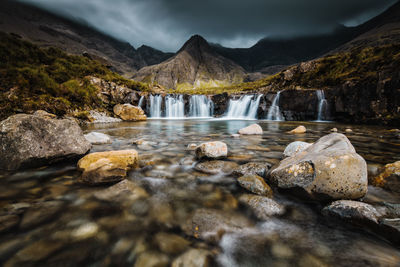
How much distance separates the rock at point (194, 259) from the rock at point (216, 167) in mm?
2159

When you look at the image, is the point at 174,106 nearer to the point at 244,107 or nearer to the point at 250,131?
the point at 244,107

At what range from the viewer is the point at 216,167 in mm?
4059

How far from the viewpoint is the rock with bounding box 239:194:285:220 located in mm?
2331

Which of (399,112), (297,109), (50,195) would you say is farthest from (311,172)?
(297,109)

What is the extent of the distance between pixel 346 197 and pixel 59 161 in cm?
628

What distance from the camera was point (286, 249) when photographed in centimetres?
177

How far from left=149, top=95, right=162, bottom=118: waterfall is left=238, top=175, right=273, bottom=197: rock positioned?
30.3 meters

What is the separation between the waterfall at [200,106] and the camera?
34.7 metres

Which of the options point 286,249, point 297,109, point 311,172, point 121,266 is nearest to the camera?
point 121,266

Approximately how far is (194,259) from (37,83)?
2112 cm

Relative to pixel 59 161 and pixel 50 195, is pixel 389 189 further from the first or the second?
pixel 59 161

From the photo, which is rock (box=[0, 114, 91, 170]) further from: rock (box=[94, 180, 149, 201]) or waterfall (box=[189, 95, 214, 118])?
waterfall (box=[189, 95, 214, 118])

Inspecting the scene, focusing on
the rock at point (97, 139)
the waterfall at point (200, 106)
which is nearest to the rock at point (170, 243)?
the rock at point (97, 139)

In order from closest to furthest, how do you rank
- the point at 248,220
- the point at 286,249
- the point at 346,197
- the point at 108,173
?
→ 1. the point at 286,249
2. the point at 248,220
3. the point at 346,197
4. the point at 108,173
